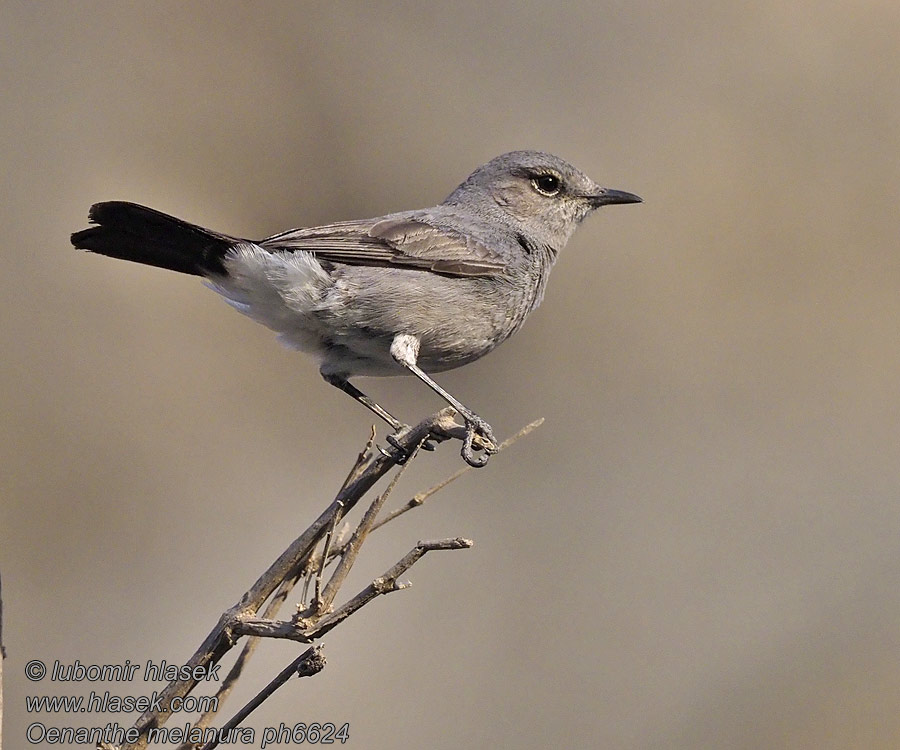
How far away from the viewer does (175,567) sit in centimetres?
594

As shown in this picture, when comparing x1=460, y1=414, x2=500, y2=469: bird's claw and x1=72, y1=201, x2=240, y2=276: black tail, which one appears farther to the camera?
x1=72, y1=201, x2=240, y2=276: black tail

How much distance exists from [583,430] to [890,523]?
2235 millimetres

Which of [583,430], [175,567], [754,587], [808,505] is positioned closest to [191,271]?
[175,567]

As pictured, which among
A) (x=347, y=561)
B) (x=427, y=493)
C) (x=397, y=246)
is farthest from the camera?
(x=397, y=246)

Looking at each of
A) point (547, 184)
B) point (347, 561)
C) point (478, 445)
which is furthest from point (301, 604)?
point (547, 184)

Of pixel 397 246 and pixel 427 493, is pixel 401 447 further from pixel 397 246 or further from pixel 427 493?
pixel 397 246

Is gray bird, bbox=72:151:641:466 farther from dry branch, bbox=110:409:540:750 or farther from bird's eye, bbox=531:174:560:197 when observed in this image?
dry branch, bbox=110:409:540:750

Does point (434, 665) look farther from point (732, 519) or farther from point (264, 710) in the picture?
point (732, 519)

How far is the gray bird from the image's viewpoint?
365 cm

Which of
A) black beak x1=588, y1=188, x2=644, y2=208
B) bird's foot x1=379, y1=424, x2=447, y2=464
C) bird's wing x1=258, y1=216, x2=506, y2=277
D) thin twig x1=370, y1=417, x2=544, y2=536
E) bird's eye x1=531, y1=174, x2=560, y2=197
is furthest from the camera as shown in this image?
bird's eye x1=531, y1=174, x2=560, y2=197

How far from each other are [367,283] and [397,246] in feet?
0.98

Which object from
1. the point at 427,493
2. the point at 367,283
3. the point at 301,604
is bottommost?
the point at 301,604

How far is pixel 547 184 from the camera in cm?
480

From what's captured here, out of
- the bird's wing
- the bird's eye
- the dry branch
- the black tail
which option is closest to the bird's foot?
the dry branch
